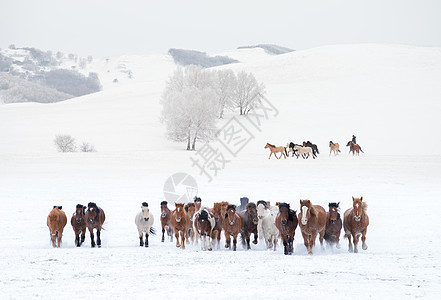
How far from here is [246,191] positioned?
83.6 feet

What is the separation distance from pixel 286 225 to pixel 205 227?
2.38m

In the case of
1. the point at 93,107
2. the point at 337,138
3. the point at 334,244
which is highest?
the point at 93,107

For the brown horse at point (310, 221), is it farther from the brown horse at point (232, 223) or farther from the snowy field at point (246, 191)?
the brown horse at point (232, 223)

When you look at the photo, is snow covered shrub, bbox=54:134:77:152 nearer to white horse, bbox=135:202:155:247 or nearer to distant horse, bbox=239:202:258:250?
white horse, bbox=135:202:155:247

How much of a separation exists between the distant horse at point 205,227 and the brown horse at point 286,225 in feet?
7.06

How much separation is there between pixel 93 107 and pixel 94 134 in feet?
82.1

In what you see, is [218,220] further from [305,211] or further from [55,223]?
[55,223]

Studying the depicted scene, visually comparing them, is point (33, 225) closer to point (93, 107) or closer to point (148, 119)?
point (148, 119)

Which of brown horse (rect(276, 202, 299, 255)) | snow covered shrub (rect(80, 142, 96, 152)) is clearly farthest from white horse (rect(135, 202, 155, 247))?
snow covered shrub (rect(80, 142, 96, 152))

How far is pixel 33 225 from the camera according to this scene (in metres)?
17.1

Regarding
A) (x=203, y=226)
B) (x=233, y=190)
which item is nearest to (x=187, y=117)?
(x=233, y=190)

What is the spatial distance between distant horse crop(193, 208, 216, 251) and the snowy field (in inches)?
15.5

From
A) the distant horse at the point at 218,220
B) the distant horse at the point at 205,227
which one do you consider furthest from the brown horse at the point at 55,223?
the distant horse at the point at 218,220

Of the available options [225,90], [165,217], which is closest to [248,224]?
[165,217]
